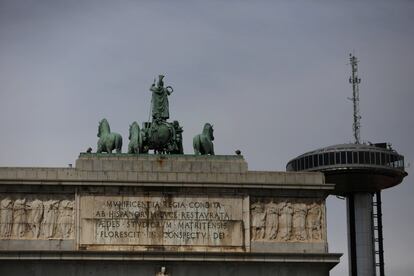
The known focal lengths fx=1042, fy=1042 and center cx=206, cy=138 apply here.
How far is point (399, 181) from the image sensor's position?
323ft

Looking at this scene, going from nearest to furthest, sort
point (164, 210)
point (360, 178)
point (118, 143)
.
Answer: point (164, 210)
point (118, 143)
point (360, 178)

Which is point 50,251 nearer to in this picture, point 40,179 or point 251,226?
point 40,179

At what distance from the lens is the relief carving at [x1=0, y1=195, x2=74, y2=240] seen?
47000mm

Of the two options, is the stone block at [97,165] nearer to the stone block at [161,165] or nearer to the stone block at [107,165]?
the stone block at [107,165]

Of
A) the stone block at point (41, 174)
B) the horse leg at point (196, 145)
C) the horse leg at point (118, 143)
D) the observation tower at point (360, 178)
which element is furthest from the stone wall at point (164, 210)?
the observation tower at point (360, 178)

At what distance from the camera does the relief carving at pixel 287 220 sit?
157 ft

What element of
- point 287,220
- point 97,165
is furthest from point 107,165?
point 287,220

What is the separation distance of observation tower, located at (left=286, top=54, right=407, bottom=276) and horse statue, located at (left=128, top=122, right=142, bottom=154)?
4875cm

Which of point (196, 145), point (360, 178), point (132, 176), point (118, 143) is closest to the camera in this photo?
point (132, 176)

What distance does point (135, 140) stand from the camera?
4934cm

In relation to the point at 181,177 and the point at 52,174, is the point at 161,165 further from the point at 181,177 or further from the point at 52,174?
the point at 52,174

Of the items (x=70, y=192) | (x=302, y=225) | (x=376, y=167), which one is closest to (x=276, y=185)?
(x=302, y=225)

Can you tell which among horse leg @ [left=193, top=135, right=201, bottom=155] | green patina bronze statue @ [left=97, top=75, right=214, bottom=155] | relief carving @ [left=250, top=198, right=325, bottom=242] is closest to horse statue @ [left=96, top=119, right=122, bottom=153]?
green patina bronze statue @ [left=97, top=75, right=214, bottom=155]

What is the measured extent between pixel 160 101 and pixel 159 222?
662 cm
